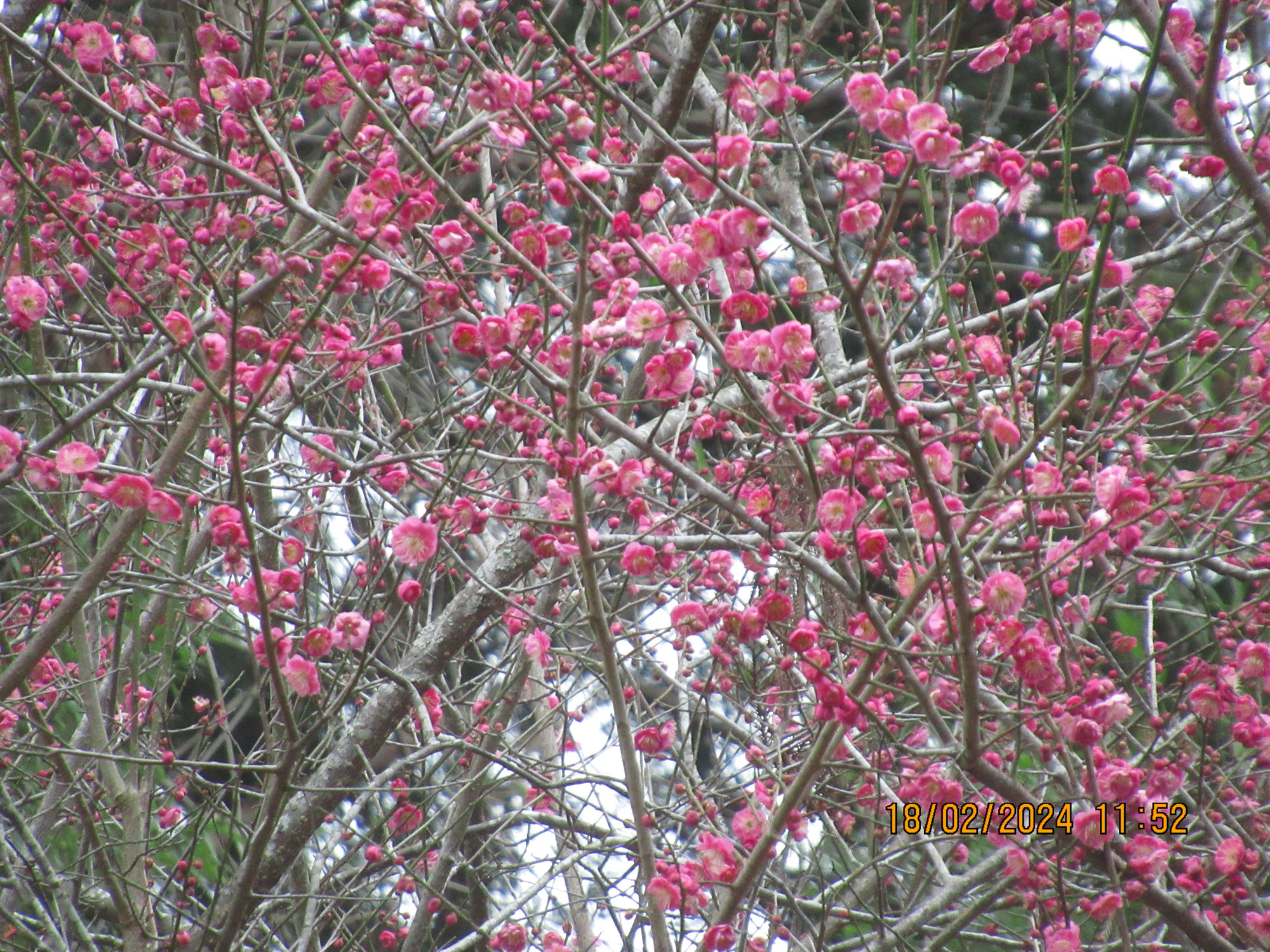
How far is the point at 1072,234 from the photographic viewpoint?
2.32 metres

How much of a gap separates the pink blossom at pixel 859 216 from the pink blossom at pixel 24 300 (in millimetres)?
2178

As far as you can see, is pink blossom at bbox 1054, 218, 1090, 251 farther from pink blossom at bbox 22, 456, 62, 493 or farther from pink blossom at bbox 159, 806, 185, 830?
pink blossom at bbox 159, 806, 185, 830

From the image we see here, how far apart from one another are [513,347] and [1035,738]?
5.21ft

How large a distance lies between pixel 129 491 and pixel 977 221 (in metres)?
1.97

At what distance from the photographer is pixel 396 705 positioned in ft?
12.9

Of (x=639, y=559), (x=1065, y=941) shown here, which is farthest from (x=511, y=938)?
(x=1065, y=941)

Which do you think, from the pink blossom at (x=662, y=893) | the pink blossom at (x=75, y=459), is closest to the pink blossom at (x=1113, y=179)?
the pink blossom at (x=662, y=893)

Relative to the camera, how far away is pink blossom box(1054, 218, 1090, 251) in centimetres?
229

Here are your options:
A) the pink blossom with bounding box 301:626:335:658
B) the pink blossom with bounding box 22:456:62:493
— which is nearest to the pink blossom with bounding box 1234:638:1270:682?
the pink blossom with bounding box 301:626:335:658

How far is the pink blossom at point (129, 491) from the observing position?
8.63ft

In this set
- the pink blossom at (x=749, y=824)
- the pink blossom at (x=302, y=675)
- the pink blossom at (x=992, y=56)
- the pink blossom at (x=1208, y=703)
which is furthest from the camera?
the pink blossom at (x=992, y=56)

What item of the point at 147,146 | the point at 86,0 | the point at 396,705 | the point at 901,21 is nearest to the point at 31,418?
the point at 86,0

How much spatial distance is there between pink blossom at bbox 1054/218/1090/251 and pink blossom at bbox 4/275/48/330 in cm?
260

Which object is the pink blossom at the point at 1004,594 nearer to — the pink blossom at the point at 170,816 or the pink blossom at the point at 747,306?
the pink blossom at the point at 747,306
